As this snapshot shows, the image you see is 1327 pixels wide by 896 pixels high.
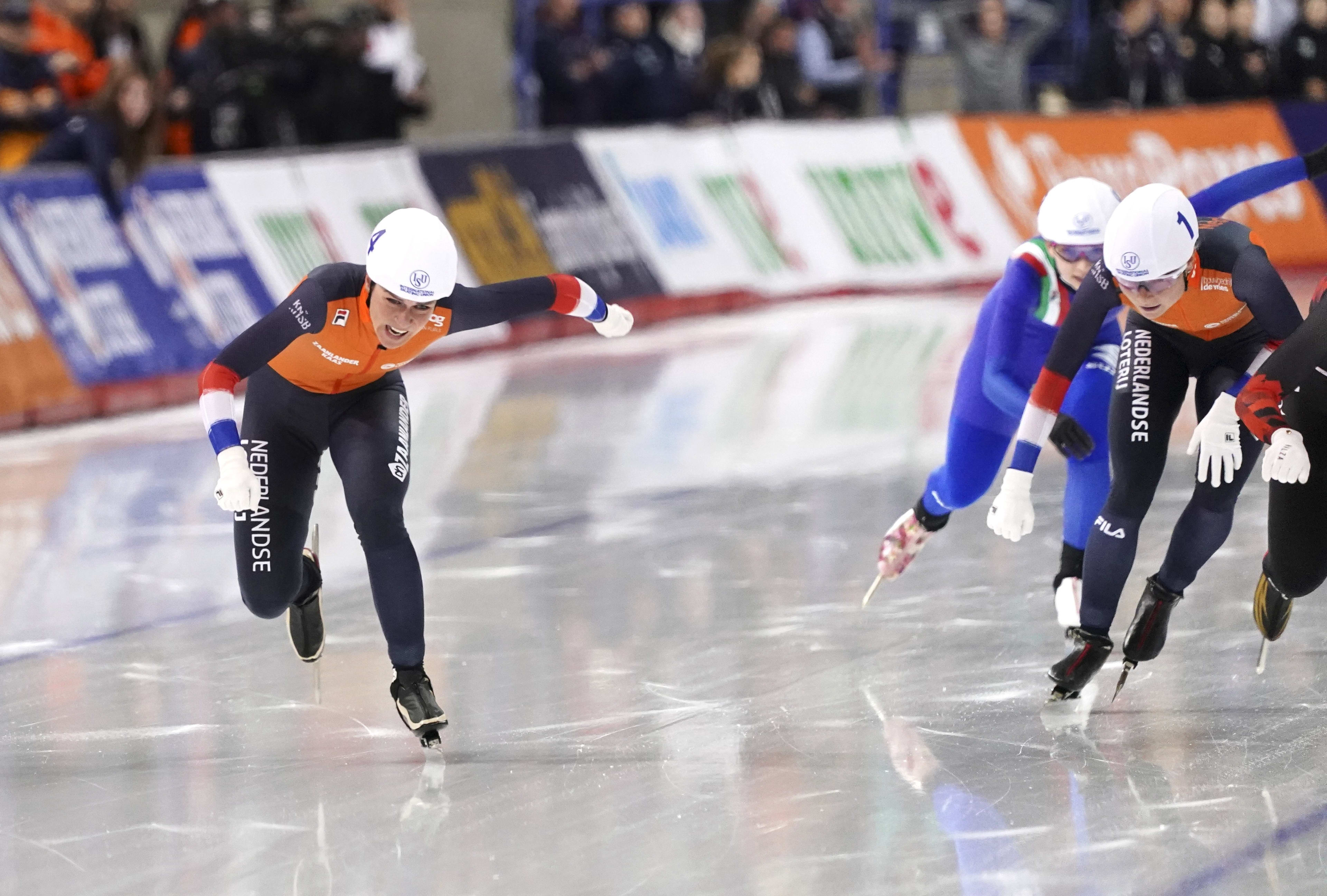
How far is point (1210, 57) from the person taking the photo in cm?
1634

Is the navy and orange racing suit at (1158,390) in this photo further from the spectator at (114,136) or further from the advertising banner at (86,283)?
the spectator at (114,136)

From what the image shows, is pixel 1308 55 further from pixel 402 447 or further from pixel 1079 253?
pixel 402 447

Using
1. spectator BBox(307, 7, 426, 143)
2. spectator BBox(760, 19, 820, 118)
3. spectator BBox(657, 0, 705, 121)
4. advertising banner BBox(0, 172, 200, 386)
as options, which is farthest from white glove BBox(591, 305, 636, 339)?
spectator BBox(760, 19, 820, 118)

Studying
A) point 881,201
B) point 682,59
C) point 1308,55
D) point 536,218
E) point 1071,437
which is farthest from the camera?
point 1308,55

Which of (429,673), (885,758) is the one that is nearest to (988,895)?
(885,758)

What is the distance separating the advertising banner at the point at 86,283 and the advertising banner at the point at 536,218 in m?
2.54

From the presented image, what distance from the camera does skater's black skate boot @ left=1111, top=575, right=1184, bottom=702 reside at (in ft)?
15.7

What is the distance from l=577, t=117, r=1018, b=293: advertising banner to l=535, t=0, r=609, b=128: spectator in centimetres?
63

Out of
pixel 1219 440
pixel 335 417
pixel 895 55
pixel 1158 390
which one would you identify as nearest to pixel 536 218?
pixel 895 55

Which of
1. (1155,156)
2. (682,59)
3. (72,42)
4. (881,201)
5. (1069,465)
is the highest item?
(1069,465)

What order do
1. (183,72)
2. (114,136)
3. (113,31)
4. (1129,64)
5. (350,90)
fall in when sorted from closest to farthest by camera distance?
(114,136), (113,31), (183,72), (350,90), (1129,64)

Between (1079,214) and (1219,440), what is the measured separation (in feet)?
3.04

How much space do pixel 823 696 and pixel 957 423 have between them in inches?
49.7

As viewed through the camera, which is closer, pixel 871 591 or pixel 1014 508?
pixel 1014 508
